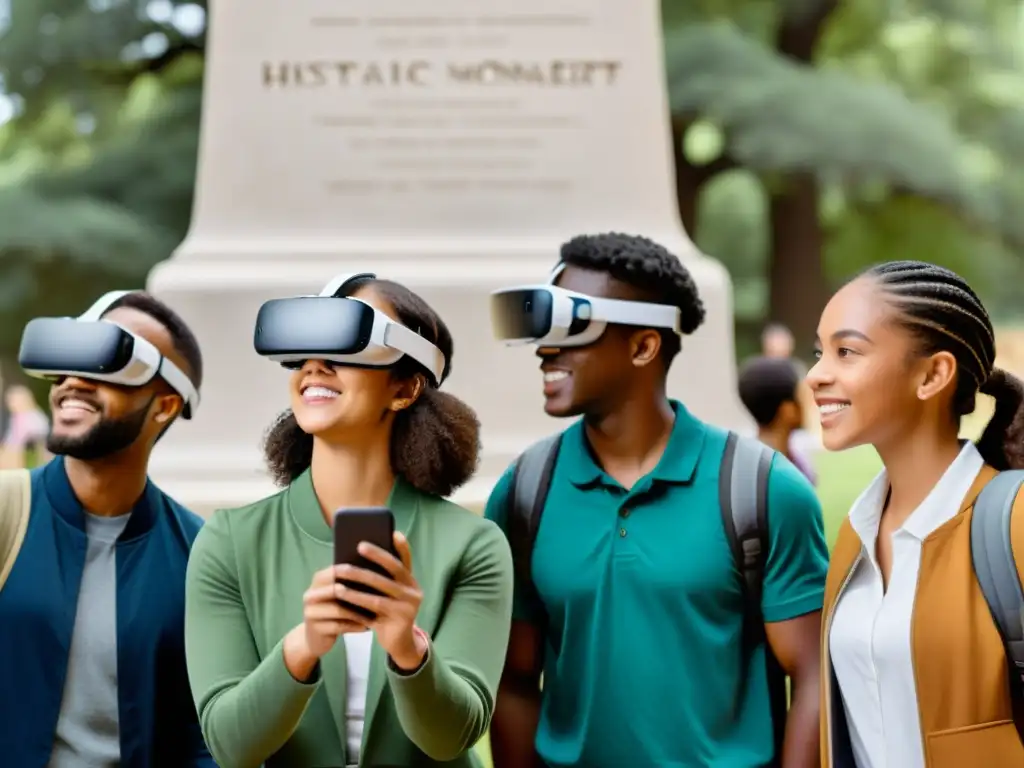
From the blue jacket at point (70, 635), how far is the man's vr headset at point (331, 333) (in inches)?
25.3

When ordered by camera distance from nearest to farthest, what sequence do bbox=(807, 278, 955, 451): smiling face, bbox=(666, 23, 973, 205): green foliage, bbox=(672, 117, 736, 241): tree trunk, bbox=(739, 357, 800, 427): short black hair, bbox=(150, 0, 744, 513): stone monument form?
bbox=(807, 278, 955, 451): smiling face
bbox=(739, 357, 800, 427): short black hair
bbox=(150, 0, 744, 513): stone monument
bbox=(666, 23, 973, 205): green foliage
bbox=(672, 117, 736, 241): tree trunk

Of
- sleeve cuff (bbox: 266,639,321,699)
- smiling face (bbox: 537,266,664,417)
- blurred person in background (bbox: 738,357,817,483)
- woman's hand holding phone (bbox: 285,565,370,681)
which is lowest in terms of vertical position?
sleeve cuff (bbox: 266,639,321,699)

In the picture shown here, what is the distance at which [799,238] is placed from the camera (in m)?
19.0

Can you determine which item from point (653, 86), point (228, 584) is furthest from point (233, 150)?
point (228, 584)

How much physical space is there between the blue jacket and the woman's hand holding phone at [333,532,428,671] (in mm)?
866

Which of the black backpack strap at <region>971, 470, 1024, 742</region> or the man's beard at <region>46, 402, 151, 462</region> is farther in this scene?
the man's beard at <region>46, 402, 151, 462</region>

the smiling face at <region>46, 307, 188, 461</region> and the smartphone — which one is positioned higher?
the smiling face at <region>46, 307, 188, 461</region>

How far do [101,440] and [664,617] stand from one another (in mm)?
1260

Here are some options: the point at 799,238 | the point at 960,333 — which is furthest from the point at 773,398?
the point at 799,238

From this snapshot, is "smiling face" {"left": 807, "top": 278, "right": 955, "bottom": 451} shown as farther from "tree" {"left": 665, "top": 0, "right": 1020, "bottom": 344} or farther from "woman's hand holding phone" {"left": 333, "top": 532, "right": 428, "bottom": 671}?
"tree" {"left": 665, "top": 0, "right": 1020, "bottom": 344}

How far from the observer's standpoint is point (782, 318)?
59.9 ft

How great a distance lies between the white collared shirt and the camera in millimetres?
2602

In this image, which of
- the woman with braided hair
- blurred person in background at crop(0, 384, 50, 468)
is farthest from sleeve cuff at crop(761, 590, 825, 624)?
blurred person in background at crop(0, 384, 50, 468)

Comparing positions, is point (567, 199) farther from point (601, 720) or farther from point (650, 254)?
point (601, 720)
